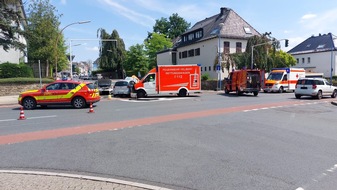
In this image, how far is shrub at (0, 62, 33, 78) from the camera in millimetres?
28744

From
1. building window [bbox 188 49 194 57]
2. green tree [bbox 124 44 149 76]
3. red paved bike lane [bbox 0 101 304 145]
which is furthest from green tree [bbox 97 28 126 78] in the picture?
red paved bike lane [bbox 0 101 304 145]

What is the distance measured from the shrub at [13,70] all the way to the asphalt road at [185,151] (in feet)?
64.9

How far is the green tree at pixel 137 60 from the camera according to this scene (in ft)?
228

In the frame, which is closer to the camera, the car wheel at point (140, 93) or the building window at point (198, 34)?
the car wheel at point (140, 93)

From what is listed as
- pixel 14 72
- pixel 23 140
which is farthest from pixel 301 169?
pixel 14 72

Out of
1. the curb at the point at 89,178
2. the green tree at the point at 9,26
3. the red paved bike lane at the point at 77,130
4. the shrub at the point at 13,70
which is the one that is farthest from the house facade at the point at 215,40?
the curb at the point at 89,178

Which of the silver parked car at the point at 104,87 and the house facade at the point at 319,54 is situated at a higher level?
the house facade at the point at 319,54

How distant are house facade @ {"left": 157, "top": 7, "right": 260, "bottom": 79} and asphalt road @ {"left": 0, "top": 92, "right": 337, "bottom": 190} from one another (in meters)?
33.7

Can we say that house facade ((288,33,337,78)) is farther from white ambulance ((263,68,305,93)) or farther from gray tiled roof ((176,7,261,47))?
white ambulance ((263,68,305,93))

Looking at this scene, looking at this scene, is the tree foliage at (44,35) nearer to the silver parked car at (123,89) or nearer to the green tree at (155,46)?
the silver parked car at (123,89)

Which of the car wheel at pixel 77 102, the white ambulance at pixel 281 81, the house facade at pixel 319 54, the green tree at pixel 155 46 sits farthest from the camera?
the green tree at pixel 155 46

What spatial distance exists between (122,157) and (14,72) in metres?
27.1

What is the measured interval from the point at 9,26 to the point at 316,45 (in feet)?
204

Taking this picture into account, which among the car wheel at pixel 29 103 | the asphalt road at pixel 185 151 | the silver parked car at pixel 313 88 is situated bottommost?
the asphalt road at pixel 185 151
